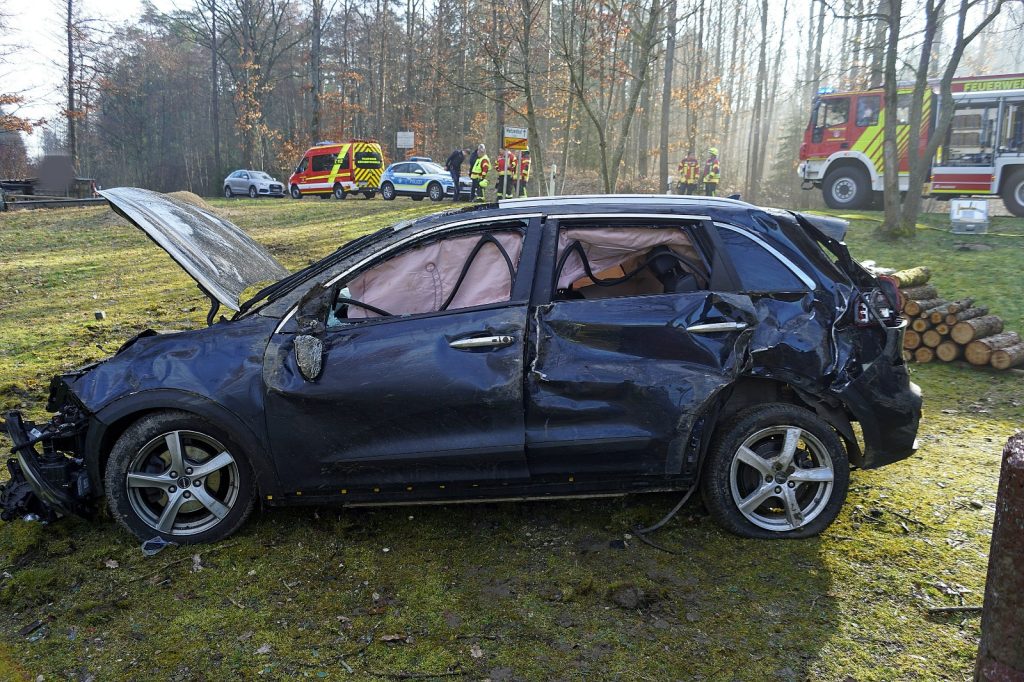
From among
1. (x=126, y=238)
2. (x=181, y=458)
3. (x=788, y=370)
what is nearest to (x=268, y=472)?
(x=181, y=458)

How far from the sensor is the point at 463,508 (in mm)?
4152

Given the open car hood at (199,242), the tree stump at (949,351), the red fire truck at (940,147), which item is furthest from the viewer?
the red fire truck at (940,147)

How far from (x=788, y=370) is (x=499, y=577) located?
5.60 ft

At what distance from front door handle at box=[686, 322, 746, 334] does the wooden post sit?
68.0 inches

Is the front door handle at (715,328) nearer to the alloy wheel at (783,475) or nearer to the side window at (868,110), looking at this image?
the alloy wheel at (783,475)

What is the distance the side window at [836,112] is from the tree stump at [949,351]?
45.3ft

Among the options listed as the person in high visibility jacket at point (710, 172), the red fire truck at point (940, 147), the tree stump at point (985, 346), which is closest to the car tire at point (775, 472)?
the tree stump at point (985, 346)

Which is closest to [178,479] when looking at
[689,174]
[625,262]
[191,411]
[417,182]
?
[191,411]

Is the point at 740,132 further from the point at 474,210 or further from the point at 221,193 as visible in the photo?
the point at 474,210

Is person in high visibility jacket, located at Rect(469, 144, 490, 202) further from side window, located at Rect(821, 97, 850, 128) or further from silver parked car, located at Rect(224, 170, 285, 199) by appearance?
silver parked car, located at Rect(224, 170, 285, 199)

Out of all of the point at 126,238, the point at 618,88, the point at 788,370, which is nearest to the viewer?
the point at 788,370

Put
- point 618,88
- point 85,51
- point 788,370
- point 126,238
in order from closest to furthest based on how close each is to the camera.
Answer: point 788,370, point 126,238, point 85,51, point 618,88

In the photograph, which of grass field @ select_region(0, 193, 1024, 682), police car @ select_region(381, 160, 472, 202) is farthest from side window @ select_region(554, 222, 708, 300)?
police car @ select_region(381, 160, 472, 202)

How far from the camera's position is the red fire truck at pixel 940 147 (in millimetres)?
17141
